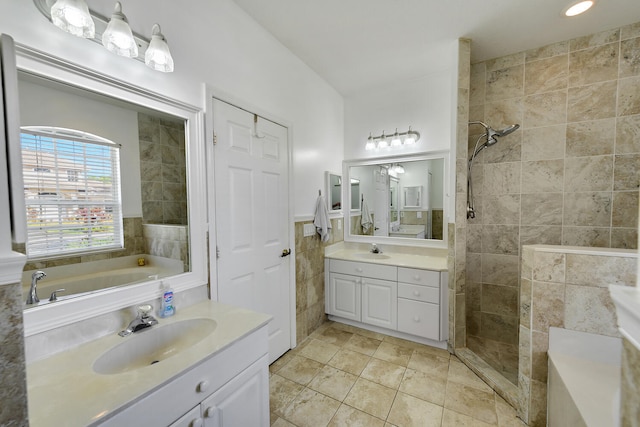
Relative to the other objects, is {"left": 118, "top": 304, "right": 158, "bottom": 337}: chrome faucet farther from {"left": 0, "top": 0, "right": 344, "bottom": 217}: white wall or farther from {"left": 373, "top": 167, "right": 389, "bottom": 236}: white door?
{"left": 373, "top": 167, "right": 389, "bottom": 236}: white door

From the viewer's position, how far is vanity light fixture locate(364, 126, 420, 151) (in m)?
2.78

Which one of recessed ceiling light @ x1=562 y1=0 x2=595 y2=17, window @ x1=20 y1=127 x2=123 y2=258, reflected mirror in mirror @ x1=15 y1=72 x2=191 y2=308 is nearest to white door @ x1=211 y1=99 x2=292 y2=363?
reflected mirror in mirror @ x1=15 y1=72 x2=191 y2=308

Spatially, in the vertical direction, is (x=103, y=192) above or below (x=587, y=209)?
above

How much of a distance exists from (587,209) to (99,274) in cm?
353

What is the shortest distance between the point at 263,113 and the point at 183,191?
2.99 ft

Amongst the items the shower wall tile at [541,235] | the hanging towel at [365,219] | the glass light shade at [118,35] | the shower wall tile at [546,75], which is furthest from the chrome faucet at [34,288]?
the shower wall tile at [546,75]

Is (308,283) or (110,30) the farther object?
(308,283)

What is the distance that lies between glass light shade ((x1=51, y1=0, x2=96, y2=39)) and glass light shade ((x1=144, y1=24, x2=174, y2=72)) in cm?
22

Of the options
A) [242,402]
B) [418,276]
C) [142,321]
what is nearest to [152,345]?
[142,321]

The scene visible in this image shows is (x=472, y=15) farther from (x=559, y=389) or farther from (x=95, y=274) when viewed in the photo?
(x=95, y=274)

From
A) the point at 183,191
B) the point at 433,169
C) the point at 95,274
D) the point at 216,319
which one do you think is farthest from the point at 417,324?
the point at 95,274

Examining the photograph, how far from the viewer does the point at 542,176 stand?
7.64 ft

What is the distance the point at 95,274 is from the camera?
1183 millimetres

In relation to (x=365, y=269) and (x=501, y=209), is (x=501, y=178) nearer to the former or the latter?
(x=501, y=209)
